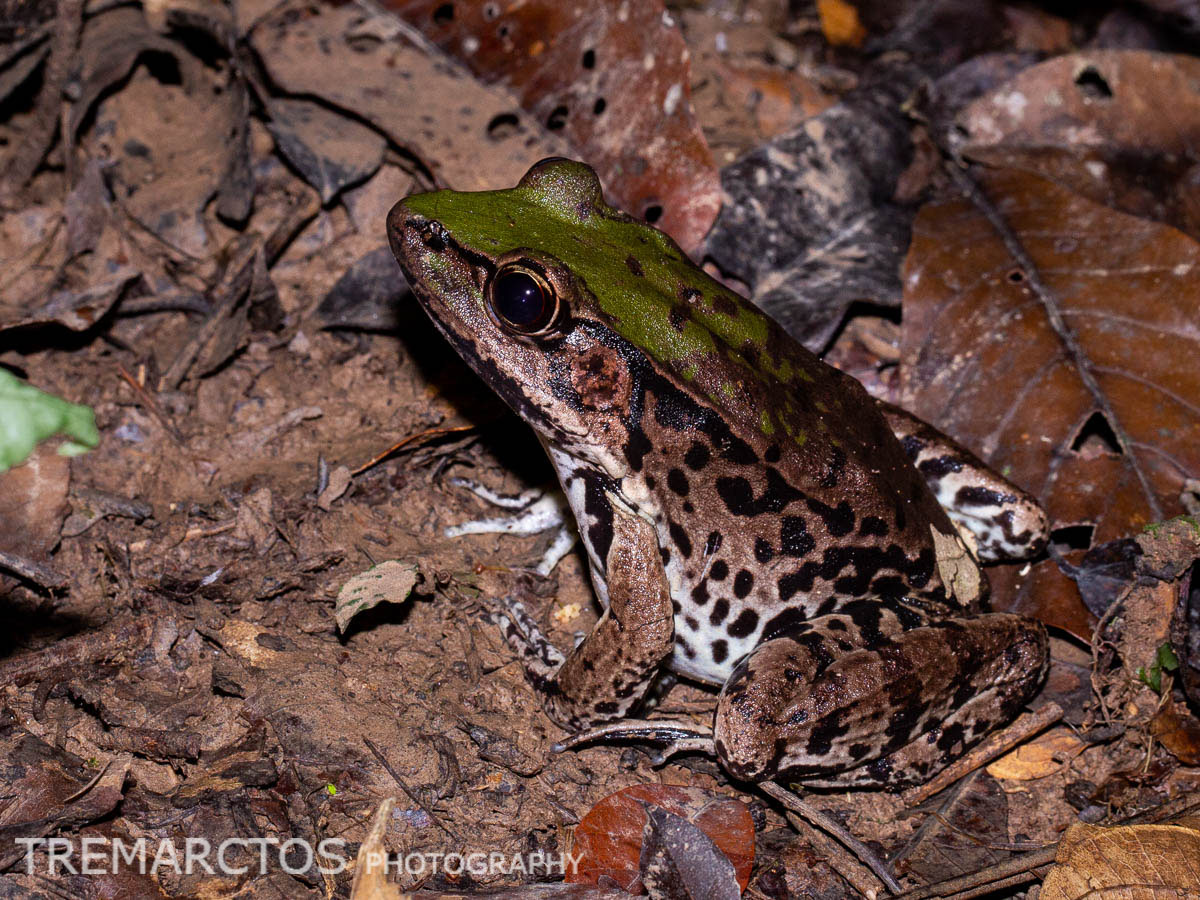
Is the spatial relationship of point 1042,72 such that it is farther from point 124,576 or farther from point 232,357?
point 124,576

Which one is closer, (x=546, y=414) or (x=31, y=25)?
(x=546, y=414)

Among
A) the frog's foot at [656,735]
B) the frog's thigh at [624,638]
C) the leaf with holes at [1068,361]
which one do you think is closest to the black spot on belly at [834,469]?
the frog's thigh at [624,638]

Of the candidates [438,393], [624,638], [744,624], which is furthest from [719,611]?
[438,393]

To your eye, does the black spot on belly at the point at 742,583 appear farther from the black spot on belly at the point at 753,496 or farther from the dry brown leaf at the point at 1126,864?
the dry brown leaf at the point at 1126,864

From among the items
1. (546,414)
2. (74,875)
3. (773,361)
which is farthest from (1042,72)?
(74,875)

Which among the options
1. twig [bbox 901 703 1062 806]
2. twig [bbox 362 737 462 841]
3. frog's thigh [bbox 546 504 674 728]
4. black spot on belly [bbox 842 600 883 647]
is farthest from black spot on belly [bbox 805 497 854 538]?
twig [bbox 362 737 462 841]

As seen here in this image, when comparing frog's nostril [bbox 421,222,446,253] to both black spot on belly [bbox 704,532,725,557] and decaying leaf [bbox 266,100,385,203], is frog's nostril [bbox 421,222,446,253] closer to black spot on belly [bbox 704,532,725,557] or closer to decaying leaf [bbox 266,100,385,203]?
black spot on belly [bbox 704,532,725,557]

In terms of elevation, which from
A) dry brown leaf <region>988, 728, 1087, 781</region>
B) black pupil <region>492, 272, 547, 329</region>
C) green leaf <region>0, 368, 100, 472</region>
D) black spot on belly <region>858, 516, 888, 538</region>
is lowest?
dry brown leaf <region>988, 728, 1087, 781</region>
